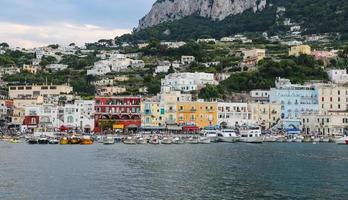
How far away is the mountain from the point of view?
154 m

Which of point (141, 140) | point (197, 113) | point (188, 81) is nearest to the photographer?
point (141, 140)

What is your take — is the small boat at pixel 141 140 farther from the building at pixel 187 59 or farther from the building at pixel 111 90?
the building at pixel 187 59

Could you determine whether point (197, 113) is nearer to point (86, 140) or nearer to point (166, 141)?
point (166, 141)

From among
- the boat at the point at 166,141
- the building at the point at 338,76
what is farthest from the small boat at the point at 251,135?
the building at the point at 338,76

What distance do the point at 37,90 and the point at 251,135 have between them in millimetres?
41039

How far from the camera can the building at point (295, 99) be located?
311 ft

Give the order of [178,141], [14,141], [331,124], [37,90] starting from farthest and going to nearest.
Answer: [37,90]
[331,124]
[14,141]
[178,141]

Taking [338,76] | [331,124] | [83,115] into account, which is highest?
[338,76]

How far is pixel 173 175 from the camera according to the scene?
42.3 meters

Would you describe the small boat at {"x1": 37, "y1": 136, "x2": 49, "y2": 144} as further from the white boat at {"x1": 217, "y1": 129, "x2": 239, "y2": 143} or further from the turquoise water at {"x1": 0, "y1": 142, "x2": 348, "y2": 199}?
the white boat at {"x1": 217, "y1": 129, "x2": 239, "y2": 143}

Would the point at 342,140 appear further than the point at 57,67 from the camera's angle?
No

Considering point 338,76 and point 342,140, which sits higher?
point 338,76

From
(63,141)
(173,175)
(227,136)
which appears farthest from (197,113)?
(173,175)

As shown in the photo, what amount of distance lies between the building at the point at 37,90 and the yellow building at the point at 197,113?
2643 centimetres
